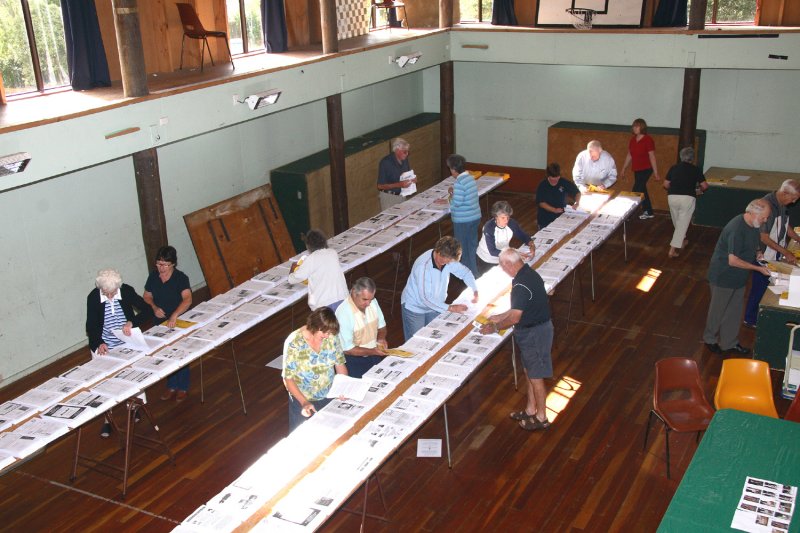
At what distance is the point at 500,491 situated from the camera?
24.5 feet

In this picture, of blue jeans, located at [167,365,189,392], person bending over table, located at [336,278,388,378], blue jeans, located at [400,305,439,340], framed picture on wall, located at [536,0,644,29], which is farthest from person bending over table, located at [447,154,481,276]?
framed picture on wall, located at [536,0,644,29]

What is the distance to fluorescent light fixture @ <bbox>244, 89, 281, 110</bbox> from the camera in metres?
10.4

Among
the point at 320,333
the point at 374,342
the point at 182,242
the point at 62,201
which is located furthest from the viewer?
the point at 182,242

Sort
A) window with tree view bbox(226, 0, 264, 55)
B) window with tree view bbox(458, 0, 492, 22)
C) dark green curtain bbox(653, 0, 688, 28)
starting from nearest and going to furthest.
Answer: window with tree view bbox(226, 0, 264, 55) < dark green curtain bbox(653, 0, 688, 28) < window with tree view bbox(458, 0, 492, 22)

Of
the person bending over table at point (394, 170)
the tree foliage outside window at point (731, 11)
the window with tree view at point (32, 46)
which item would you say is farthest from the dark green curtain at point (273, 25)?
the tree foliage outside window at point (731, 11)

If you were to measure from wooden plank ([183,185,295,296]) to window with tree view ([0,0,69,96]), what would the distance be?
2.59 metres

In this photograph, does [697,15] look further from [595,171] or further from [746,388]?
[746,388]

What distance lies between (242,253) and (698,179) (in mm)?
6706

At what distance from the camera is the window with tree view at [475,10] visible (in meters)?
16.3

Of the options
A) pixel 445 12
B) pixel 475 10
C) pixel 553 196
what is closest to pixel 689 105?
pixel 553 196

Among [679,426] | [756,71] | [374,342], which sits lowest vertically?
[679,426]

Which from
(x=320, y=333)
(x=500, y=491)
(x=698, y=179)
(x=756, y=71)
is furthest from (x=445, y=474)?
(x=756, y=71)

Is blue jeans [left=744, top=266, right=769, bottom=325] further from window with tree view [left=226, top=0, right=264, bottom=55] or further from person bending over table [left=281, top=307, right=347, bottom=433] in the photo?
window with tree view [left=226, top=0, right=264, bottom=55]

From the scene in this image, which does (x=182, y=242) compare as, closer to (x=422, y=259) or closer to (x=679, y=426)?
(x=422, y=259)
